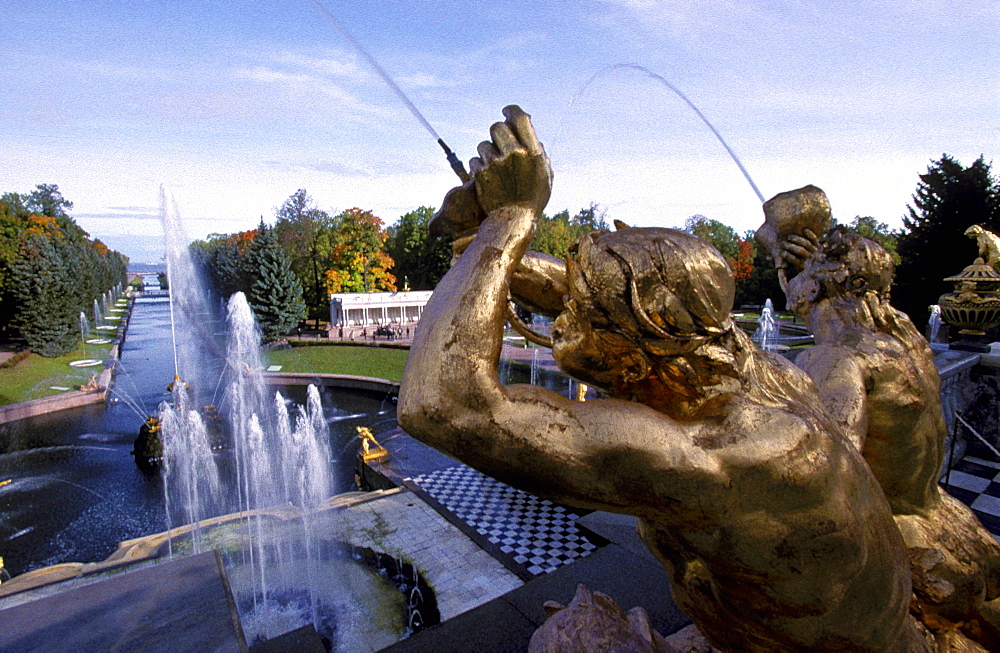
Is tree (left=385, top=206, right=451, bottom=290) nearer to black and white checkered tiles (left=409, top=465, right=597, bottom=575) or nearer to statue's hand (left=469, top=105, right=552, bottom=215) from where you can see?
black and white checkered tiles (left=409, top=465, right=597, bottom=575)

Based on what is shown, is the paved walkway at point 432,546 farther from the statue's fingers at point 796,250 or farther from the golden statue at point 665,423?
the golden statue at point 665,423

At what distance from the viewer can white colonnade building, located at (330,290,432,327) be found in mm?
33656

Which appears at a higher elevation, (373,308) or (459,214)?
(459,214)

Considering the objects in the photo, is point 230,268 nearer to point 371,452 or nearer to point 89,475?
point 89,475

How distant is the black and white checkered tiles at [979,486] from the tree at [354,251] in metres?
34.5

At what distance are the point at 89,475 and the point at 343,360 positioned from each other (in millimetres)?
13019

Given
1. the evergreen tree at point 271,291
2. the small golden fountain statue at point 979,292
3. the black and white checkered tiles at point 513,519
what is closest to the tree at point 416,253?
the evergreen tree at point 271,291

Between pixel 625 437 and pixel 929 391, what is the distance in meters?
1.79

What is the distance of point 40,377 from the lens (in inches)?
812

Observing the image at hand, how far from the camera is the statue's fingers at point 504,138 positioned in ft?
4.56

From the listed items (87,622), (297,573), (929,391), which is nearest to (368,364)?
(297,573)

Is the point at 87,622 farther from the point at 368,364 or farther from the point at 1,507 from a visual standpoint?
the point at 368,364

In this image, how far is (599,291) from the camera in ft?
4.30

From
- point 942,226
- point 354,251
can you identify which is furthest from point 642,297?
point 354,251
